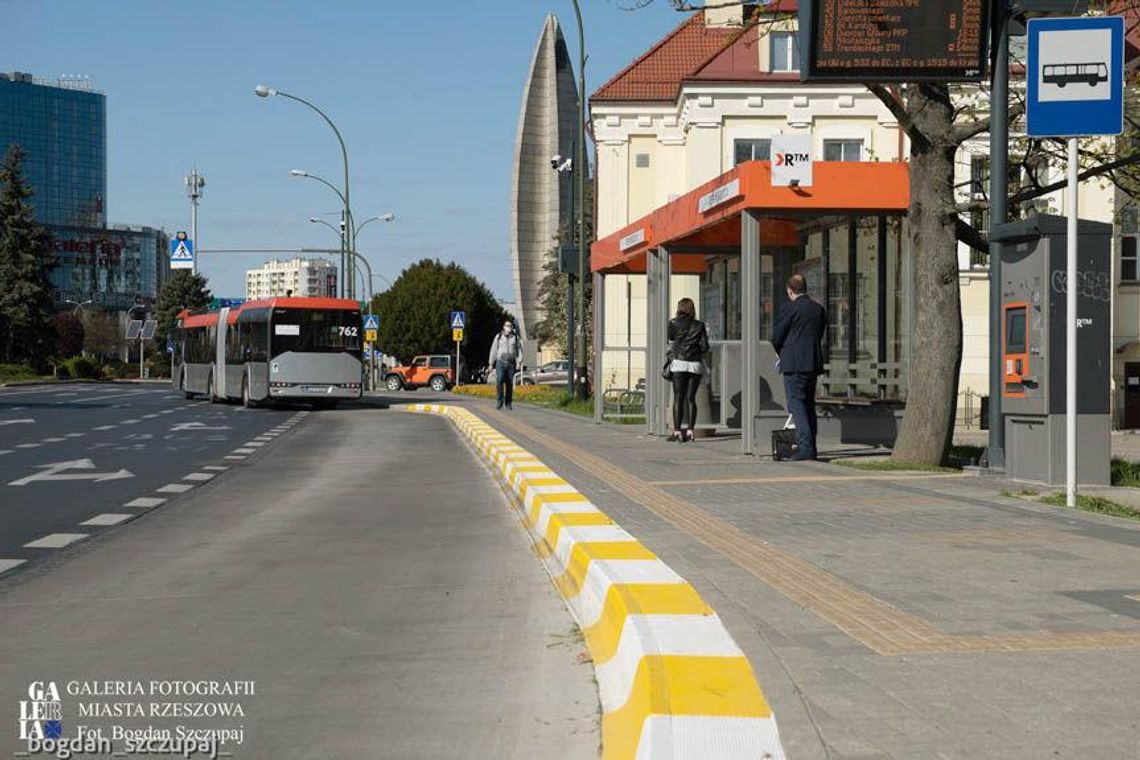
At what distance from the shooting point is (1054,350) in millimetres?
12055

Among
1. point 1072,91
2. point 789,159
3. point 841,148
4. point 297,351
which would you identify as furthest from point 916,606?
point 841,148

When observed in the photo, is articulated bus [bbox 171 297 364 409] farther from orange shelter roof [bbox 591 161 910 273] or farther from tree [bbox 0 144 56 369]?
tree [bbox 0 144 56 369]

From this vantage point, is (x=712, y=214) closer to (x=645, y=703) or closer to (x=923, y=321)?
(x=923, y=321)

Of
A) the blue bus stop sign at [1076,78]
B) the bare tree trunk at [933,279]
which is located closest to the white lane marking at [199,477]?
the bare tree trunk at [933,279]

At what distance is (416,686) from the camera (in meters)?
5.55

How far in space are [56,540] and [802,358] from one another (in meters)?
7.95

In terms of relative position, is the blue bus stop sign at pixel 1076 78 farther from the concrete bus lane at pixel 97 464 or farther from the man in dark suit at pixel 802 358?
the concrete bus lane at pixel 97 464

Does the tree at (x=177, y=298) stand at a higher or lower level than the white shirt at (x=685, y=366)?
higher

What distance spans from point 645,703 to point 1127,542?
5197mm

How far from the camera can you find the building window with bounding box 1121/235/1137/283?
34.3 meters

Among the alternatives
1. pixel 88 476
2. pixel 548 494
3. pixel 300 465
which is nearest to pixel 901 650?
pixel 548 494

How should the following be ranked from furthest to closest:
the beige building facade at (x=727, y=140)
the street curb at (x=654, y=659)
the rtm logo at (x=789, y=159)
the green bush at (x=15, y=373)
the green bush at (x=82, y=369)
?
1. the green bush at (x=82, y=369)
2. the green bush at (x=15, y=373)
3. the beige building facade at (x=727, y=140)
4. the rtm logo at (x=789, y=159)
5. the street curb at (x=654, y=659)

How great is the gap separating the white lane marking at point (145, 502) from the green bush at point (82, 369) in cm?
8649

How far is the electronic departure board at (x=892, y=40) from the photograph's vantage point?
13734 millimetres
